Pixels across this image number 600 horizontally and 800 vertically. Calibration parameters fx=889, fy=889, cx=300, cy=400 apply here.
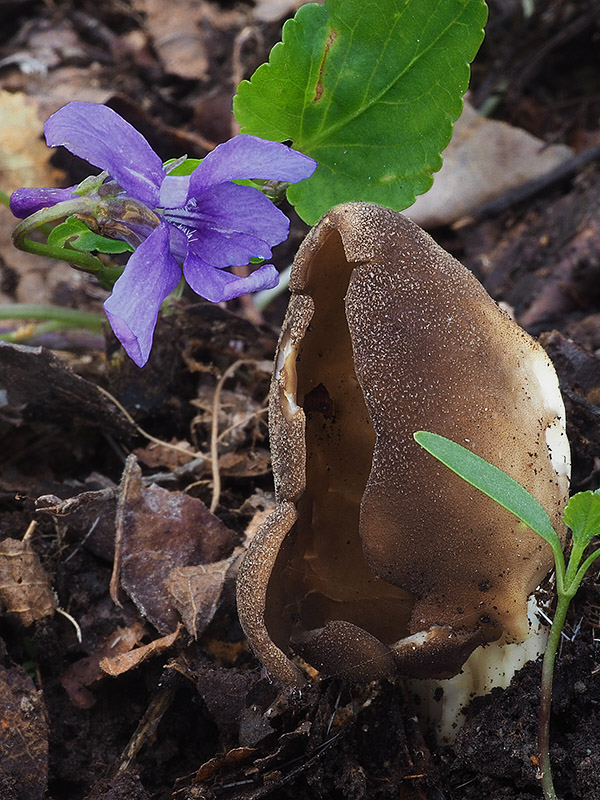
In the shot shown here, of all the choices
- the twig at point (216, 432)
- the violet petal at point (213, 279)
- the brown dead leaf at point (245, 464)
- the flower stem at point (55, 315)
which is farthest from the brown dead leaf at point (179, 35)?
the violet petal at point (213, 279)

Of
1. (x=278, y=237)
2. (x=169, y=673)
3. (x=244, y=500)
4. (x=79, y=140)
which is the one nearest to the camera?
(x=79, y=140)

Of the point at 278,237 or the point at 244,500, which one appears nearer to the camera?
the point at 278,237

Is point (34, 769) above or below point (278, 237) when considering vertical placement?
below

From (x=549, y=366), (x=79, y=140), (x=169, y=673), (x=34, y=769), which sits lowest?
(x=34, y=769)

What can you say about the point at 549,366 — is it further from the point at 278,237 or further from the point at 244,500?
the point at 244,500

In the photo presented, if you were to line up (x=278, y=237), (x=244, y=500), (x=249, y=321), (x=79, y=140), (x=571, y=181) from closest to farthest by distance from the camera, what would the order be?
(x=79, y=140), (x=278, y=237), (x=244, y=500), (x=249, y=321), (x=571, y=181)

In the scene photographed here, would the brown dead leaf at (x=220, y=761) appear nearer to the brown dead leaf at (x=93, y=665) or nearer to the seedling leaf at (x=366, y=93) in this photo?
the brown dead leaf at (x=93, y=665)

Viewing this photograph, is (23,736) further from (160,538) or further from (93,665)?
(160,538)

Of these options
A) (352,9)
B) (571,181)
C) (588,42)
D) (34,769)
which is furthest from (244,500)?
(588,42)
